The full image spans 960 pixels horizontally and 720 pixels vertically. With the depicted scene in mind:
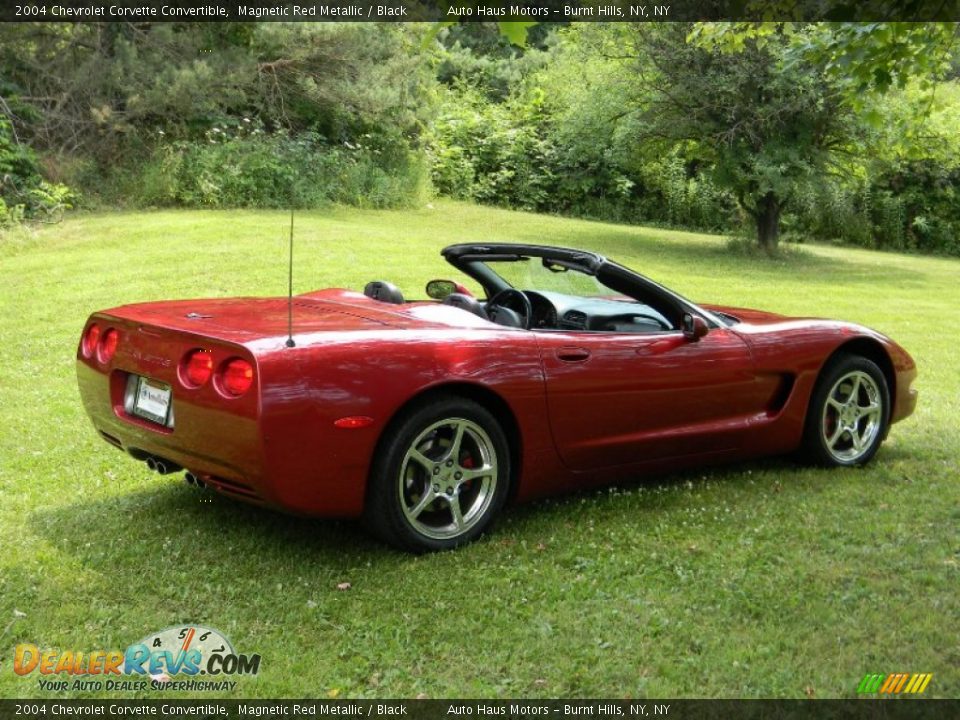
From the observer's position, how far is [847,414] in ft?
19.5

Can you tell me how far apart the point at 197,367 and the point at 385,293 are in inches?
52.3

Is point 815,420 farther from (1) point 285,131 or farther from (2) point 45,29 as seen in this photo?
(2) point 45,29

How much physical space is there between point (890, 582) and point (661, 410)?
52.7 inches

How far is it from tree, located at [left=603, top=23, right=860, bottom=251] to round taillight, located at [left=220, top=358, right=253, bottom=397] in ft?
56.0

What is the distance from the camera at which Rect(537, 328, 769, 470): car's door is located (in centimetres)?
470

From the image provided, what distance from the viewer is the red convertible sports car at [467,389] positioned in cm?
392

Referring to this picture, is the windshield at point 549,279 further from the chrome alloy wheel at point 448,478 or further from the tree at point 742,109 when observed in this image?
the tree at point 742,109

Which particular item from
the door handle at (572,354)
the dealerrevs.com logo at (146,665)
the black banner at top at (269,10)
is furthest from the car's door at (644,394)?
the black banner at top at (269,10)

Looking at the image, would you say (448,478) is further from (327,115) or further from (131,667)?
A: (327,115)

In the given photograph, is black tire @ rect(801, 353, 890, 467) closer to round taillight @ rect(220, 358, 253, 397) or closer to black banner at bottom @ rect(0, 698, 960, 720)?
black banner at bottom @ rect(0, 698, 960, 720)

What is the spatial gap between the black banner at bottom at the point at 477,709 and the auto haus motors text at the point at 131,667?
0.36 ft

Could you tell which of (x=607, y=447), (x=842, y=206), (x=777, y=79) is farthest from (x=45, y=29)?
(x=607, y=447)

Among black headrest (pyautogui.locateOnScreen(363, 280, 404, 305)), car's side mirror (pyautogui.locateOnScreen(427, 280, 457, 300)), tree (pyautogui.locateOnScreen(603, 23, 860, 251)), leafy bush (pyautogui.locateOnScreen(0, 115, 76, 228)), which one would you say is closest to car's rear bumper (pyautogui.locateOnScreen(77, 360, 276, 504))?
black headrest (pyautogui.locateOnScreen(363, 280, 404, 305))

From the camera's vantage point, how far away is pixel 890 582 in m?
4.18
